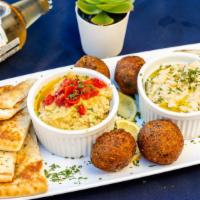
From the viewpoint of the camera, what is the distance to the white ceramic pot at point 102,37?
3812mm

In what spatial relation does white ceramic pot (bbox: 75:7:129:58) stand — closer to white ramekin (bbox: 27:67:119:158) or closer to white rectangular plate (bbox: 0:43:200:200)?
white ramekin (bbox: 27:67:119:158)

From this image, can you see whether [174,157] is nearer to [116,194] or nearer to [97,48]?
[116,194]

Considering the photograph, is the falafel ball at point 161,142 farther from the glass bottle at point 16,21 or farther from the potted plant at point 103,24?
the glass bottle at point 16,21

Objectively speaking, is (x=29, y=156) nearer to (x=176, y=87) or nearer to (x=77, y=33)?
(x=176, y=87)

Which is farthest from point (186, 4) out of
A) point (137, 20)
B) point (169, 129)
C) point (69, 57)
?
point (169, 129)

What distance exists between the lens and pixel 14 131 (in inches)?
123

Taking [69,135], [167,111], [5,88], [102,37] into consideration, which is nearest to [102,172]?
[69,135]

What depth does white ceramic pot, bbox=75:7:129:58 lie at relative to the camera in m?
3.81

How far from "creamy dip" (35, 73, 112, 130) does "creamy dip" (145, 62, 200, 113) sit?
337 mm

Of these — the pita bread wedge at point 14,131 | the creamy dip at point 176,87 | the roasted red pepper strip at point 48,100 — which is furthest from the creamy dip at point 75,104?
the creamy dip at point 176,87

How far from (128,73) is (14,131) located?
36.8 inches

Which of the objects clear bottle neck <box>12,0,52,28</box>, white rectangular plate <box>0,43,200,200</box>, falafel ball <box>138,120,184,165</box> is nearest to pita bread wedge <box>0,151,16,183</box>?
white rectangular plate <box>0,43,200,200</box>

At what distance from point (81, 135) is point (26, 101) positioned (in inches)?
22.3

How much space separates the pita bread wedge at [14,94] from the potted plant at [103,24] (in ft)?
2.29
